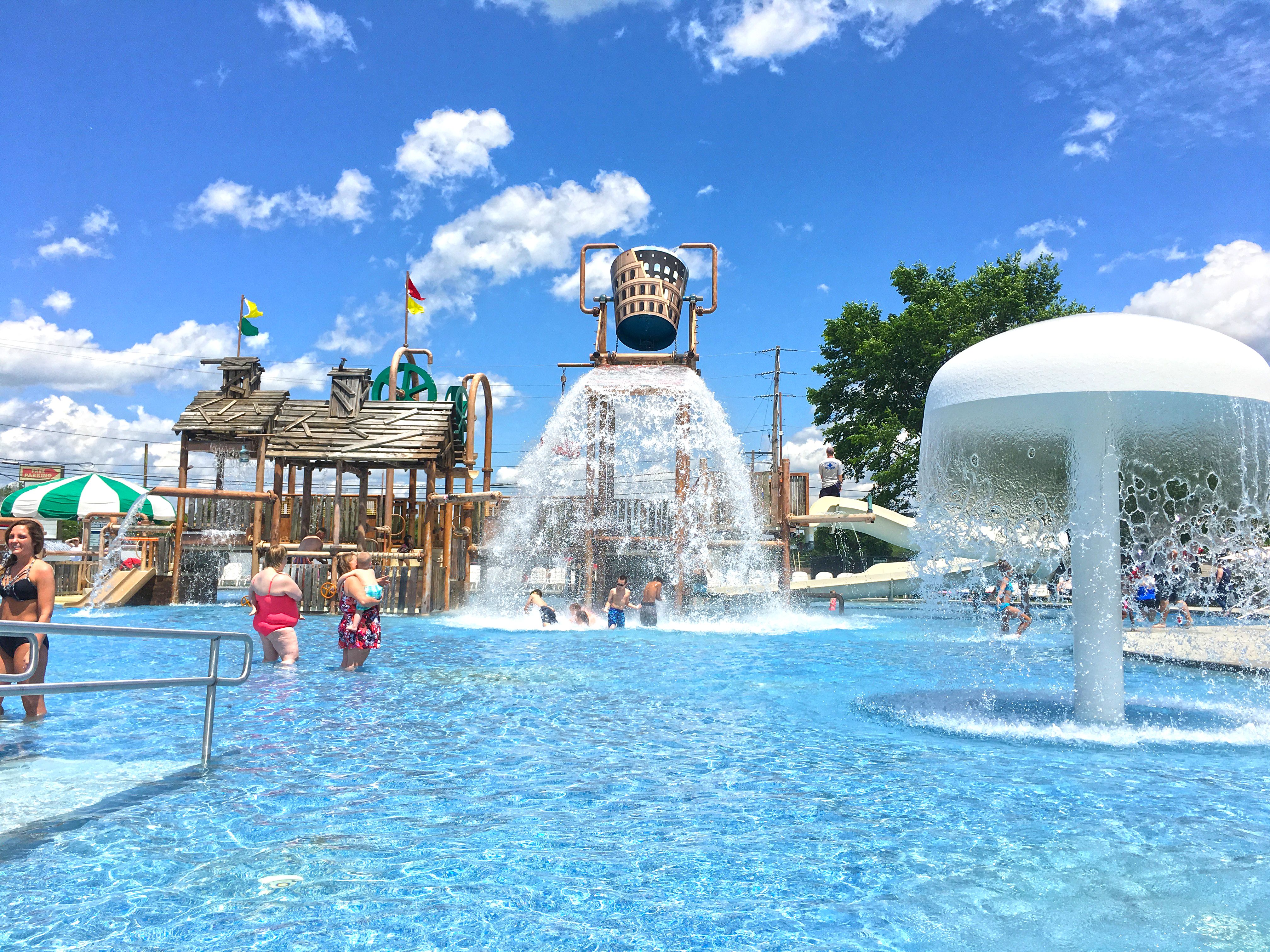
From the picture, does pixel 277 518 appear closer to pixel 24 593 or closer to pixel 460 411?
pixel 460 411

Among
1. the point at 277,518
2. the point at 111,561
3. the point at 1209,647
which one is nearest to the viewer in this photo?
the point at 1209,647

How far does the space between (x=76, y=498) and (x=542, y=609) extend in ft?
80.5

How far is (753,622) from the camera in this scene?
17.8 m

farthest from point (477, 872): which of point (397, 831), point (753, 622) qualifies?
point (753, 622)

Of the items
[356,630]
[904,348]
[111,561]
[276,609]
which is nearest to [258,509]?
[111,561]

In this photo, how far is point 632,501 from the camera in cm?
1847

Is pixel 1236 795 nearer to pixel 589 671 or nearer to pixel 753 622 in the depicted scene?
pixel 589 671

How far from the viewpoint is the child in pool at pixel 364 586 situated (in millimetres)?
9648

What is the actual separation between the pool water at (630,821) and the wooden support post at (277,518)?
11.3 m

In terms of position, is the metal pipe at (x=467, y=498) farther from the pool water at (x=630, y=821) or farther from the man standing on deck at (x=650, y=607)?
the pool water at (x=630, y=821)

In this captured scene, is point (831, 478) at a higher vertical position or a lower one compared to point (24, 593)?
higher

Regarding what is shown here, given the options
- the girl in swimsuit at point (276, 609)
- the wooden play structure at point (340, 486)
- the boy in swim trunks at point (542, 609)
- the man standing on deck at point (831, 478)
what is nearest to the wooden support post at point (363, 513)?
the wooden play structure at point (340, 486)

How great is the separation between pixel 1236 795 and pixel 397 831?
4749 millimetres

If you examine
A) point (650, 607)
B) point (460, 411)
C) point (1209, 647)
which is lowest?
point (1209, 647)
